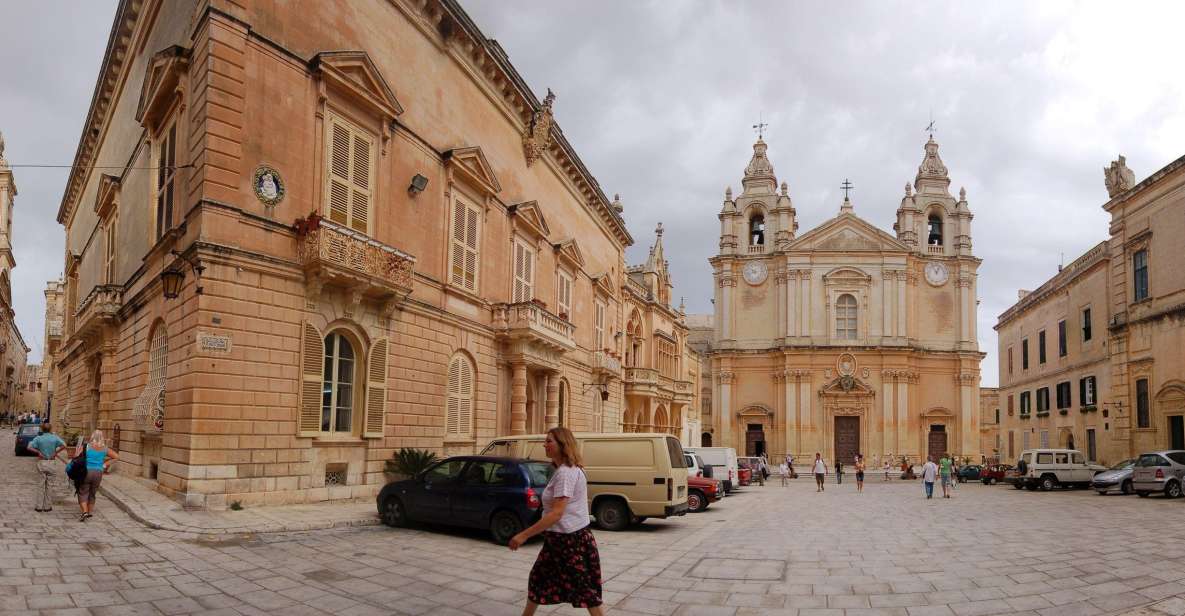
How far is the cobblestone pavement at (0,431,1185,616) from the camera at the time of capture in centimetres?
796

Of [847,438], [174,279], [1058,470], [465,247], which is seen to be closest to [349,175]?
[174,279]

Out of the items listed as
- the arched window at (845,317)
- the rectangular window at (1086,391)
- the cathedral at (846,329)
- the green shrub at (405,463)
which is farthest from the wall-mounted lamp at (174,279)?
the arched window at (845,317)

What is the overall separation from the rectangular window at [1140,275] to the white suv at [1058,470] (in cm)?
644

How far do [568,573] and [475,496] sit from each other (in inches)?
265

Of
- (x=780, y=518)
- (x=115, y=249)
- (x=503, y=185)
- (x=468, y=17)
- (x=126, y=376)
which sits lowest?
(x=780, y=518)

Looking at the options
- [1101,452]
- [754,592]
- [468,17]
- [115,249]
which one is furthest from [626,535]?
[1101,452]

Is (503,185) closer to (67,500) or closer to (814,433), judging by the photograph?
(67,500)

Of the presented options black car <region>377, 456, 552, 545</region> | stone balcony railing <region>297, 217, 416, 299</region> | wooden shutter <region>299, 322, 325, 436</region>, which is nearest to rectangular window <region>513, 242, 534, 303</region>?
stone balcony railing <region>297, 217, 416, 299</region>

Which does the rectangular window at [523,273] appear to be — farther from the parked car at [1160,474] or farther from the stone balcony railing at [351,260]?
the parked car at [1160,474]

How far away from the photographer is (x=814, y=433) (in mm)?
53719

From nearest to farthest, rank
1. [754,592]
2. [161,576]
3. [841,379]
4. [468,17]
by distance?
[161,576] < [754,592] < [468,17] < [841,379]

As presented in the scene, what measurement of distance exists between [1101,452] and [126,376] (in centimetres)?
3639

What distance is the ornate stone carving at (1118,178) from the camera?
107ft

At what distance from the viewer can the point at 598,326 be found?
33.8m
